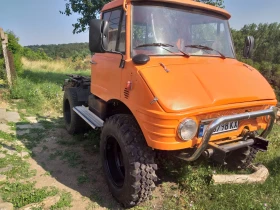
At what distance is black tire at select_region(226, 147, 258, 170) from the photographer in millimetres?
3589

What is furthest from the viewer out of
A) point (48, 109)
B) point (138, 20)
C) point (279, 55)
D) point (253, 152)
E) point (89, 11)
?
point (279, 55)

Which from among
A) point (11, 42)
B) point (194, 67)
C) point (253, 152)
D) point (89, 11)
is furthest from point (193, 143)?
point (11, 42)

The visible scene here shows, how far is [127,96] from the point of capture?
2939 mm

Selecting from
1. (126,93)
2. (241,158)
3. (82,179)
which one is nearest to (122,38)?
(126,93)

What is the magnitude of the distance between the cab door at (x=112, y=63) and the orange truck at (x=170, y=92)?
1cm

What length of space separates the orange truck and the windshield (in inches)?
0.5

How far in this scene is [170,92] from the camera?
8.16 ft

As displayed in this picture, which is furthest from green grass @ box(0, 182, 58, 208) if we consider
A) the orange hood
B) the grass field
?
the orange hood

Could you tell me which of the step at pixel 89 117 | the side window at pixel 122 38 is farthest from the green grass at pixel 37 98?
Answer: the side window at pixel 122 38

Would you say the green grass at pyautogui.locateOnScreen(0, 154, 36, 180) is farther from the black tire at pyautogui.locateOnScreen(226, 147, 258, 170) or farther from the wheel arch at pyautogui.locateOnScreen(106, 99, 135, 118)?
the black tire at pyautogui.locateOnScreen(226, 147, 258, 170)

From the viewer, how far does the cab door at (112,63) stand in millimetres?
3267

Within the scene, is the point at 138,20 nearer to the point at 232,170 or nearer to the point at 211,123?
the point at 211,123

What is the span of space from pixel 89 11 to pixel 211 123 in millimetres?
9861

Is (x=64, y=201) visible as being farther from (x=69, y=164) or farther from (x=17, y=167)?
(x=17, y=167)
